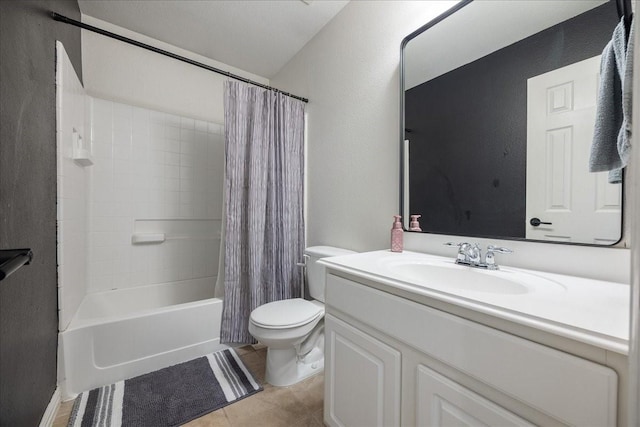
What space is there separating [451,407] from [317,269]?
1115 millimetres

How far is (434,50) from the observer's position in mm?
1263

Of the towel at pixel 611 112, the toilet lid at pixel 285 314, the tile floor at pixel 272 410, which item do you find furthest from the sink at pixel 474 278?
the tile floor at pixel 272 410

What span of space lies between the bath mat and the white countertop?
3.63 feet

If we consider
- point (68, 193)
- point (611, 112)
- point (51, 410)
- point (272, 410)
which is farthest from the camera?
point (68, 193)

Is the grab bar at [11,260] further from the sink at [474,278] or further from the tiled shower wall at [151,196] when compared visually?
the tiled shower wall at [151,196]

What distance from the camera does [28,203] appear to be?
3.23 ft

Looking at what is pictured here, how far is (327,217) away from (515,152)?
122 centimetres

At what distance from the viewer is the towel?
29.6 inches

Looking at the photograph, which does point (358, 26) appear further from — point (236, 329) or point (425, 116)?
point (236, 329)

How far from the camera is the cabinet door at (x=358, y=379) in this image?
2.70 ft

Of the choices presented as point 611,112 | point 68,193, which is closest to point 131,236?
point 68,193

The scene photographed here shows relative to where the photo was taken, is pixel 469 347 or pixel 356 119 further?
pixel 356 119

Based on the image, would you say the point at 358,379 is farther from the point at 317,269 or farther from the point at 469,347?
the point at 317,269

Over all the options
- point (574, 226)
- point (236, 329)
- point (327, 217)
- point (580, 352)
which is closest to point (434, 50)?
point (574, 226)
